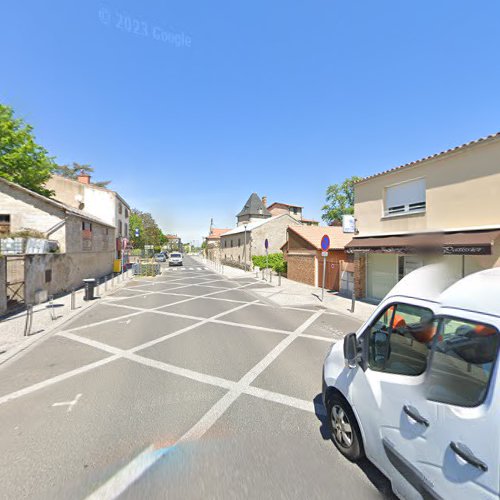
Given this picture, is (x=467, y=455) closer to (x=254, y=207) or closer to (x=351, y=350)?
(x=351, y=350)

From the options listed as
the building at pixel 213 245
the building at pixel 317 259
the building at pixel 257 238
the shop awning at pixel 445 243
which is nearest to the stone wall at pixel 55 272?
the shop awning at pixel 445 243

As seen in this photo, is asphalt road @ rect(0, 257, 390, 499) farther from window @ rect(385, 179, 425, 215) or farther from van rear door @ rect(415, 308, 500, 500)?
window @ rect(385, 179, 425, 215)

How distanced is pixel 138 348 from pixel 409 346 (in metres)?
5.59

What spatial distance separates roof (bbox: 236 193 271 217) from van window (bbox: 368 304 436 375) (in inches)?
2019

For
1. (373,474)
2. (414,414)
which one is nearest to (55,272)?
(373,474)

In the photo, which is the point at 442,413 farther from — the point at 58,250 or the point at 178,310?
the point at 58,250

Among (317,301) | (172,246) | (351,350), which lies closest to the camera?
(351,350)

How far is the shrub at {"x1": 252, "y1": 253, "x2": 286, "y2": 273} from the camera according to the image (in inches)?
945

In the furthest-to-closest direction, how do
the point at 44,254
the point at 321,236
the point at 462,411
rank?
the point at 321,236 < the point at 44,254 < the point at 462,411

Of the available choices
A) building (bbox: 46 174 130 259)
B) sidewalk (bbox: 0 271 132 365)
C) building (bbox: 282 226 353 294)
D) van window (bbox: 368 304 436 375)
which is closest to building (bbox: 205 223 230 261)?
building (bbox: 46 174 130 259)

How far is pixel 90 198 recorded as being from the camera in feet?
77.3

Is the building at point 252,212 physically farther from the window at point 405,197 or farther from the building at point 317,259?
the window at point 405,197

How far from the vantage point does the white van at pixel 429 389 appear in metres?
1.59

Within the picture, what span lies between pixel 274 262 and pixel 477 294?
2369 centimetres
